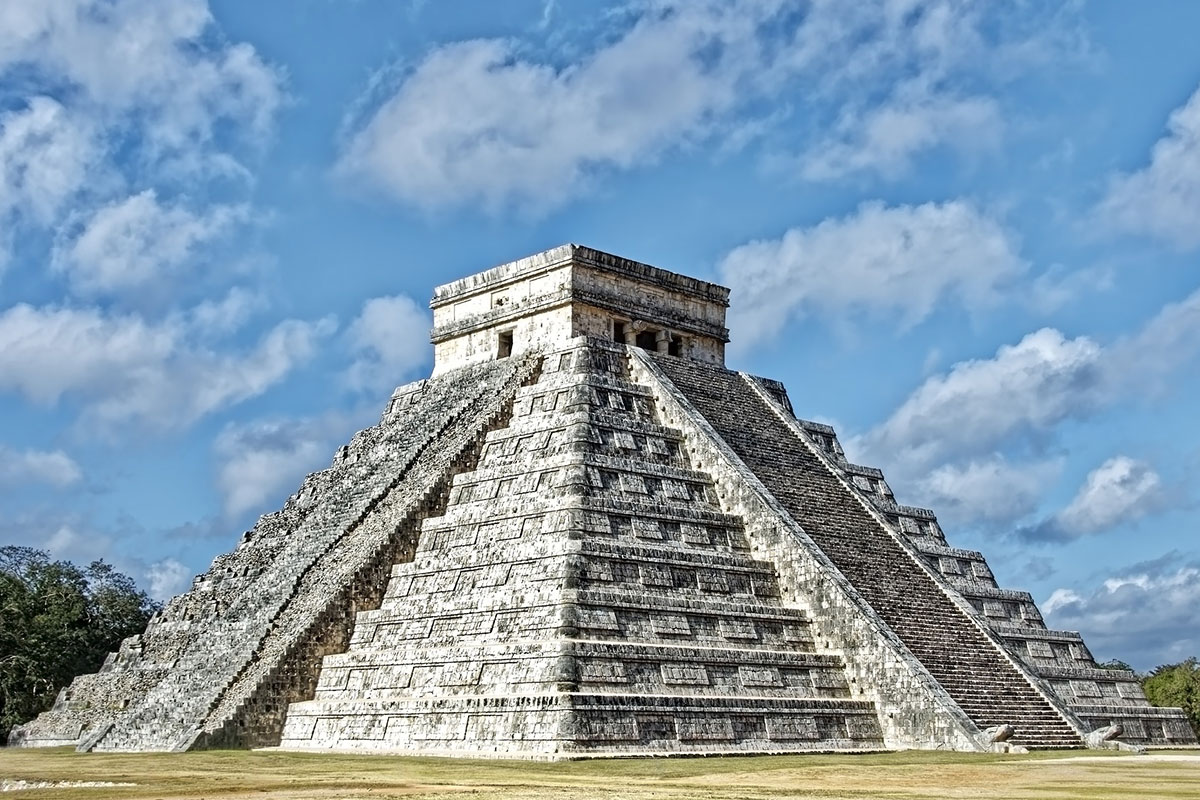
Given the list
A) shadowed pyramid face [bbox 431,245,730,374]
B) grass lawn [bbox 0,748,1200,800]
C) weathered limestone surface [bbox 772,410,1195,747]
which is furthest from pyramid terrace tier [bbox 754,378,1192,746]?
grass lawn [bbox 0,748,1200,800]

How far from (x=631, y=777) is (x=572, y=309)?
11.9 m

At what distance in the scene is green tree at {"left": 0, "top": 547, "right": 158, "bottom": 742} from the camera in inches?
1107

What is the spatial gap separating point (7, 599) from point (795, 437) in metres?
16.9

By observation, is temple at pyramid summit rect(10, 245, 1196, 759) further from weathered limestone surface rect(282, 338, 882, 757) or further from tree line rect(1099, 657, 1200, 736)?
tree line rect(1099, 657, 1200, 736)

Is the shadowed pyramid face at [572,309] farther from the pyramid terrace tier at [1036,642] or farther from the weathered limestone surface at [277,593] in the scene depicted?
the pyramid terrace tier at [1036,642]

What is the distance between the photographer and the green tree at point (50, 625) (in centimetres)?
2811

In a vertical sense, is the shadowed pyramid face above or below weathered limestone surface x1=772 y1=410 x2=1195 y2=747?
above

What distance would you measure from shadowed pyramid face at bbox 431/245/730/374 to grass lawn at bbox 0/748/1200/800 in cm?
961

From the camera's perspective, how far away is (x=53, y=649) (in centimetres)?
2888

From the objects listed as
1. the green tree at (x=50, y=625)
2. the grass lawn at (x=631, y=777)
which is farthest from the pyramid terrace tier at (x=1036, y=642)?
the green tree at (x=50, y=625)

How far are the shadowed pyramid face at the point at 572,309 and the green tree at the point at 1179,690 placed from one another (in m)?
13.5

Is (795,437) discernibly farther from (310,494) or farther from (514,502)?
(310,494)

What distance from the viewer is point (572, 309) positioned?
78.8 feet

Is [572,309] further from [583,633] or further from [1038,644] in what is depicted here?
[1038,644]
